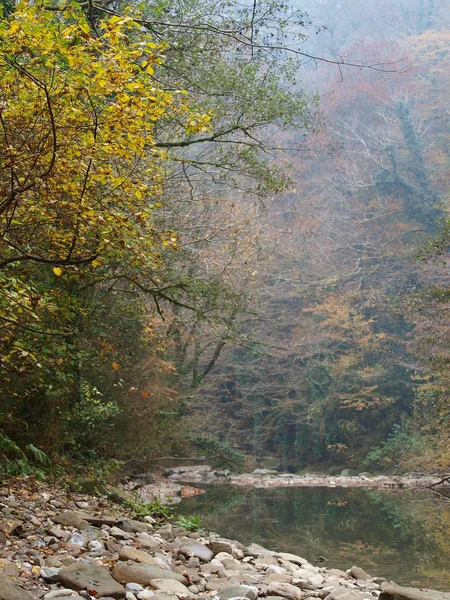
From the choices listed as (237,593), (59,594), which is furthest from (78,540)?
(59,594)

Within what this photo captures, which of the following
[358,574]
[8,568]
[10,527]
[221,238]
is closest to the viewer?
[8,568]

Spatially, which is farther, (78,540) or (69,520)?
(69,520)

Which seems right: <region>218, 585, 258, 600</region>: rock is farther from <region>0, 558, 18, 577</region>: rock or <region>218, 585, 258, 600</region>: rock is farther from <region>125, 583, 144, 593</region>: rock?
<region>0, 558, 18, 577</region>: rock

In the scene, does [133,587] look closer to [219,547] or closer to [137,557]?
[137,557]

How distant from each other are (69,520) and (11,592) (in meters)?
2.17

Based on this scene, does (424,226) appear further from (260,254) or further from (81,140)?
(81,140)

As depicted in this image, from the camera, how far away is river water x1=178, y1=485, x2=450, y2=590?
27.1 ft

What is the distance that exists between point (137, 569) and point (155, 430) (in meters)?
7.60

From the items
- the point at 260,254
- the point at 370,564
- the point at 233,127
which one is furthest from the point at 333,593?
the point at 260,254

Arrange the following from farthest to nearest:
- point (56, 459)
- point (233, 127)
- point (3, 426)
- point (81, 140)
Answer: point (233, 127) < point (56, 459) < point (3, 426) < point (81, 140)

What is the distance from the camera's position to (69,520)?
515 centimetres

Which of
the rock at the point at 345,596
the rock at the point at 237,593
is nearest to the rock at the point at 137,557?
the rock at the point at 237,593

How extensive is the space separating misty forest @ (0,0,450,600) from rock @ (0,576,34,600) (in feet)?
2.93

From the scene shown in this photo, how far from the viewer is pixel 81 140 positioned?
3.93 meters
